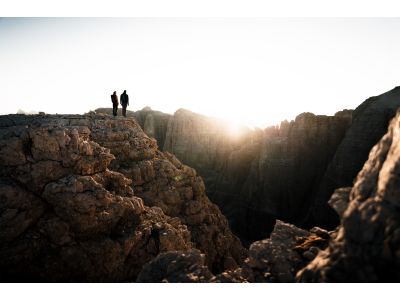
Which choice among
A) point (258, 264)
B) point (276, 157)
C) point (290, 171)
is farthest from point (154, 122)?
point (258, 264)

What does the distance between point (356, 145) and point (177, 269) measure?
943 inches

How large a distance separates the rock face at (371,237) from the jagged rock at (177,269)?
238 centimetres

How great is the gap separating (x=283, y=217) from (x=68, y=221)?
2969cm

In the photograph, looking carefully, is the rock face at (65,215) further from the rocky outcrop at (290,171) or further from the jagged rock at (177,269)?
the rocky outcrop at (290,171)

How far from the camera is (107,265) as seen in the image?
400 inches

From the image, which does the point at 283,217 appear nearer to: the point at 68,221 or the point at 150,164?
the point at 150,164

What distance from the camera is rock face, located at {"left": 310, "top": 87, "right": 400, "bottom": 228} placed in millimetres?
22875

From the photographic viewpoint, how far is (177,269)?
668cm

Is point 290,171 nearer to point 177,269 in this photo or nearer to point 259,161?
point 259,161

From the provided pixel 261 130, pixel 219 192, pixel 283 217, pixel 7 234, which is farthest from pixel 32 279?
pixel 261 130

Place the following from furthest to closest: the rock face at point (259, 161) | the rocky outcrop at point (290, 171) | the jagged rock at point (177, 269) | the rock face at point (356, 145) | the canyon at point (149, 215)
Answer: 1. the rock face at point (259, 161)
2. the rocky outcrop at point (290, 171)
3. the rock face at point (356, 145)
4. the jagged rock at point (177, 269)
5. the canyon at point (149, 215)

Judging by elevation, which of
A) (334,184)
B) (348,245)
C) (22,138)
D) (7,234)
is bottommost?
(334,184)

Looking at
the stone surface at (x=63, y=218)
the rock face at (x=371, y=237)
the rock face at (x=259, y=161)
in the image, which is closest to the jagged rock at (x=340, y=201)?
the rock face at (x=371, y=237)

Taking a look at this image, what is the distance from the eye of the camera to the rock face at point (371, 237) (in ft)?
13.5
